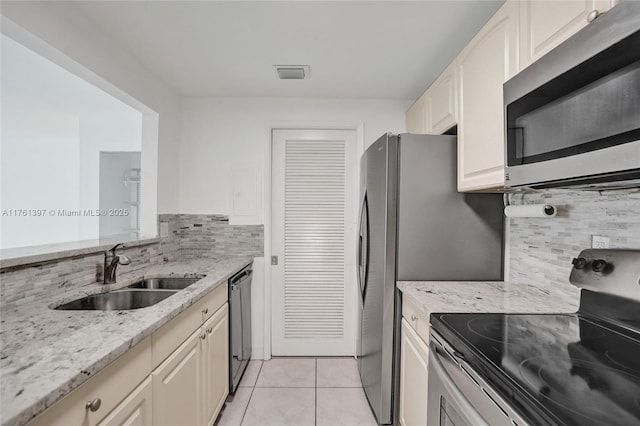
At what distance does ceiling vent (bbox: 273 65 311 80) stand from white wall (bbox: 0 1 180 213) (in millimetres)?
957

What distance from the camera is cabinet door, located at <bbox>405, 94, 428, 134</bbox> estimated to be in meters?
2.23

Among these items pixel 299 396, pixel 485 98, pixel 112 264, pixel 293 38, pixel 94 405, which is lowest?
pixel 299 396

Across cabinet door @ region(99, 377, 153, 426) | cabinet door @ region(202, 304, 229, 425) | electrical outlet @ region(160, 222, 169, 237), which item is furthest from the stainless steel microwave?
electrical outlet @ region(160, 222, 169, 237)

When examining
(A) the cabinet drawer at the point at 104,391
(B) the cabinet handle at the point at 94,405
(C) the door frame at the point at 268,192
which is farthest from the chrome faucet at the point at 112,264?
(C) the door frame at the point at 268,192

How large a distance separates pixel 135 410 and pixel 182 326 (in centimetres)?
38

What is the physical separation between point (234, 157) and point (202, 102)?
22.6 inches

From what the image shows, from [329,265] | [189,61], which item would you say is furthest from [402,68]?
[329,265]

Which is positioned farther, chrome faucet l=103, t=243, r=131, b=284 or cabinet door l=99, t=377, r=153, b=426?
chrome faucet l=103, t=243, r=131, b=284

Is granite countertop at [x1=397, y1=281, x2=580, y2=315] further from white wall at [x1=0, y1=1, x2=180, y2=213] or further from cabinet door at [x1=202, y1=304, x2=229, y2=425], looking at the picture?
white wall at [x1=0, y1=1, x2=180, y2=213]

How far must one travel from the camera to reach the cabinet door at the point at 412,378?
1.36 m

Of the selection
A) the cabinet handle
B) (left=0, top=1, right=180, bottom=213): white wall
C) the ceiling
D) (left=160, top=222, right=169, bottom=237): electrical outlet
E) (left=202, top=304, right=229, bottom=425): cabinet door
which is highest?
the ceiling

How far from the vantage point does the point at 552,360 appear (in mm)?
864

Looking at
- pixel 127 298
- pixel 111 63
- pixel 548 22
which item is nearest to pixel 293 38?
pixel 111 63

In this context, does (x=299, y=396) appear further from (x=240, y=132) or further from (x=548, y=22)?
(x=548, y=22)
